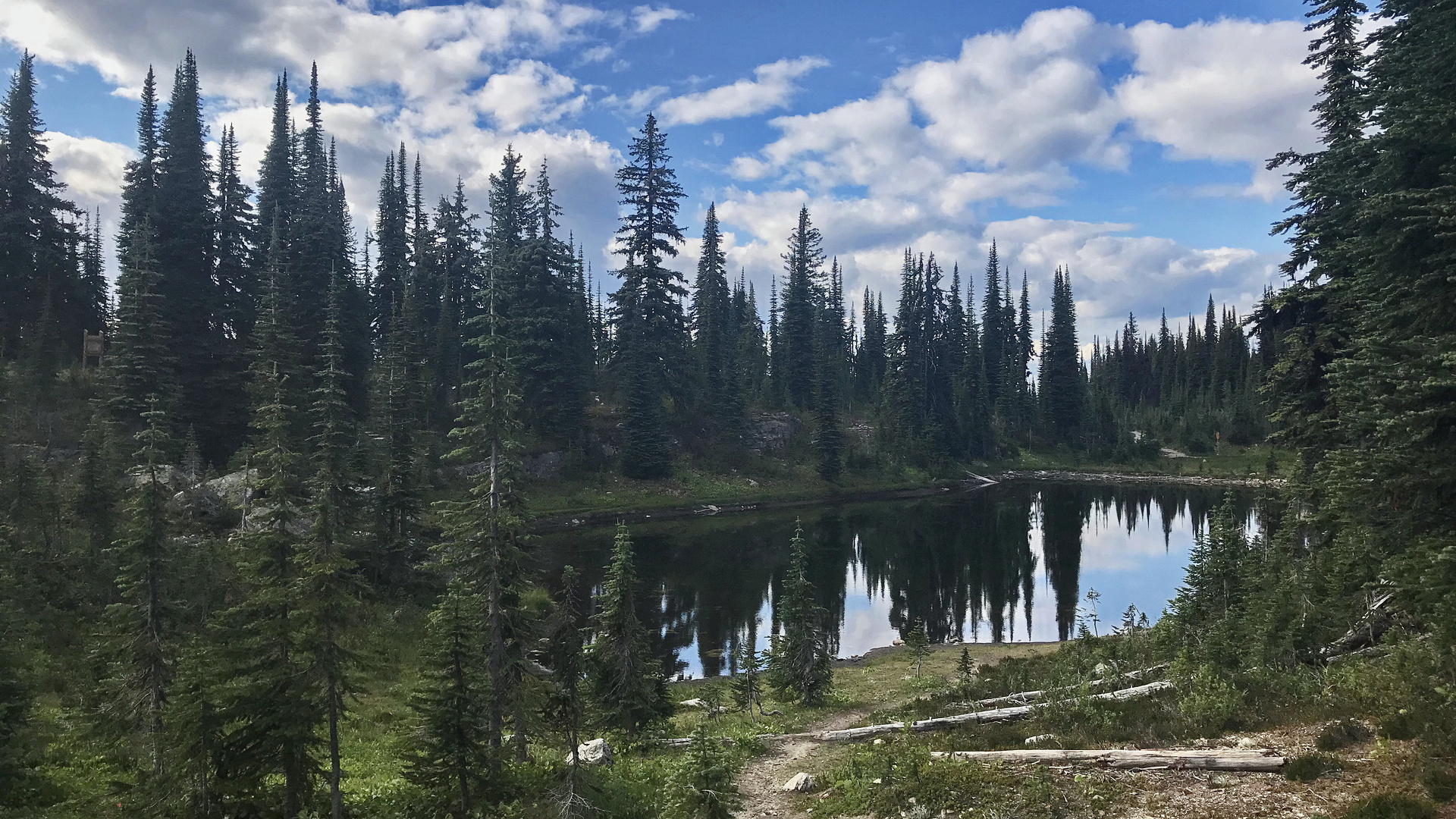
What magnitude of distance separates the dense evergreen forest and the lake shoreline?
743 cm

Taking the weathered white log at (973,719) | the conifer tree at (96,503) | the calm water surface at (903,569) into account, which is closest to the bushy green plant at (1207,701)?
the weathered white log at (973,719)

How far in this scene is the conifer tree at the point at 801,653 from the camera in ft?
78.8

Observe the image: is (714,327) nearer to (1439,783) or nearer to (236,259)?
(236,259)

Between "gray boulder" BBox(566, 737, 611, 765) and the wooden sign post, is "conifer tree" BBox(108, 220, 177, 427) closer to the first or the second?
the wooden sign post

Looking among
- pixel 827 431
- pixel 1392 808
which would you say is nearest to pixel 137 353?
pixel 1392 808

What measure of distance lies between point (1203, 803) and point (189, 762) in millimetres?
15933

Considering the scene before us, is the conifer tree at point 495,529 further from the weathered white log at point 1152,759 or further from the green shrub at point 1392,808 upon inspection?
the green shrub at point 1392,808

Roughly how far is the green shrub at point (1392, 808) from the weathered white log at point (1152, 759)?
2.20 meters

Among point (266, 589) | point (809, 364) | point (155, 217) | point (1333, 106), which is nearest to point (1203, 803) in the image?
point (266, 589)

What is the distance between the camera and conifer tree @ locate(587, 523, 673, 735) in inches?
792

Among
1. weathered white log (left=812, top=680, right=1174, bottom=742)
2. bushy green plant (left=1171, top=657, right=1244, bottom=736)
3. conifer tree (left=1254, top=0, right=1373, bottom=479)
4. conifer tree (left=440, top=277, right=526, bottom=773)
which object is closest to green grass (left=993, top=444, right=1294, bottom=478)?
conifer tree (left=1254, top=0, right=1373, bottom=479)

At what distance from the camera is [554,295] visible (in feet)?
239

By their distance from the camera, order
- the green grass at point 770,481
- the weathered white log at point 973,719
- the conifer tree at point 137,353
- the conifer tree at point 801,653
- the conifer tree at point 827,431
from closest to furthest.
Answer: the weathered white log at point 973,719, the conifer tree at point 801,653, the conifer tree at point 137,353, the green grass at point 770,481, the conifer tree at point 827,431

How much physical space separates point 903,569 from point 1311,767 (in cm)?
4059
